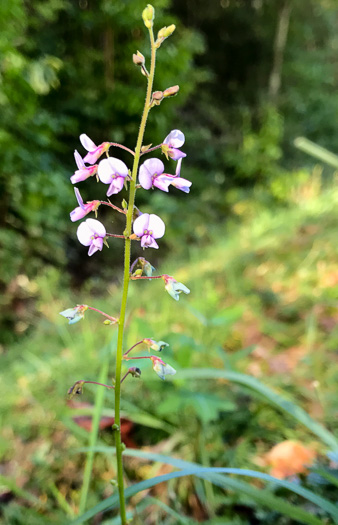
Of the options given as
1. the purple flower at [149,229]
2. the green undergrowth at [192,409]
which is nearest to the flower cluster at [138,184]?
the purple flower at [149,229]

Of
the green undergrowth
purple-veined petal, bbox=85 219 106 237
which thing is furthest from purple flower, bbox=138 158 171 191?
the green undergrowth

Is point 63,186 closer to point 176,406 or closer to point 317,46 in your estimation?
point 176,406

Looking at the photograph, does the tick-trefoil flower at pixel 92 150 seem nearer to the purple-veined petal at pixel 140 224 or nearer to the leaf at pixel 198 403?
the purple-veined petal at pixel 140 224

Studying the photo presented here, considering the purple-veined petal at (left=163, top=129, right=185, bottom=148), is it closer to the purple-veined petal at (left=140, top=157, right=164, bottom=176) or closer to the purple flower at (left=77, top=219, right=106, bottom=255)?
the purple-veined petal at (left=140, top=157, right=164, bottom=176)

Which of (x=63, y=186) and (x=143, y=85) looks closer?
(x=63, y=186)

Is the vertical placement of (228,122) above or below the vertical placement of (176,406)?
above

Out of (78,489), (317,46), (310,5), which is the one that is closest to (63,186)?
(78,489)
